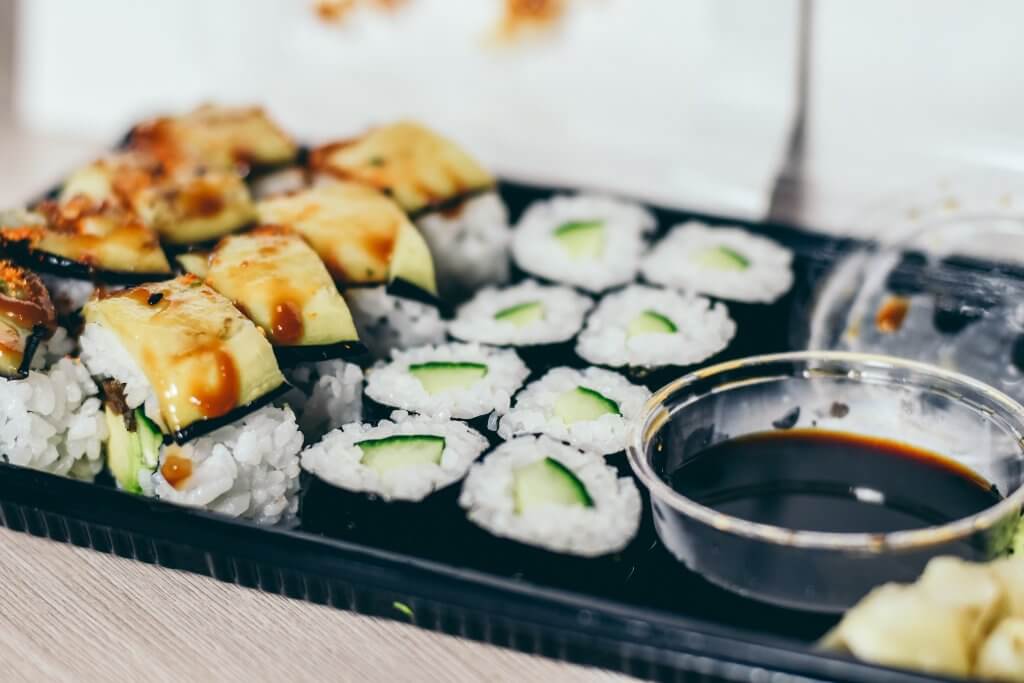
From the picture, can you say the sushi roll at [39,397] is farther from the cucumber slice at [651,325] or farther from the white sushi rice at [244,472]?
the cucumber slice at [651,325]

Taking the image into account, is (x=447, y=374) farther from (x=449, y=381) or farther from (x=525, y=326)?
(x=525, y=326)

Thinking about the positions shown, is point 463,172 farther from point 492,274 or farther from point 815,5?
point 815,5

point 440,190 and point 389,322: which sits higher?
point 440,190

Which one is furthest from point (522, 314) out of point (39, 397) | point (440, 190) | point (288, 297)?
point (39, 397)

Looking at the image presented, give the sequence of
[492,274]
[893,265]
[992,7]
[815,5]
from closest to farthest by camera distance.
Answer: [893,265] < [492,274] < [992,7] < [815,5]

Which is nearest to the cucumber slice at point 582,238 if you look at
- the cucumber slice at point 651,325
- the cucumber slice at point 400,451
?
the cucumber slice at point 651,325

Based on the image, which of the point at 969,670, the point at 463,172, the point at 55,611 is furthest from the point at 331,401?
the point at 969,670

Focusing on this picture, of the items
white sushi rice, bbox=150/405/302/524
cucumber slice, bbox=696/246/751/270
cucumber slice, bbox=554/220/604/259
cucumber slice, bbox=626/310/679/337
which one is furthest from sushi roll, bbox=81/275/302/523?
cucumber slice, bbox=696/246/751/270
